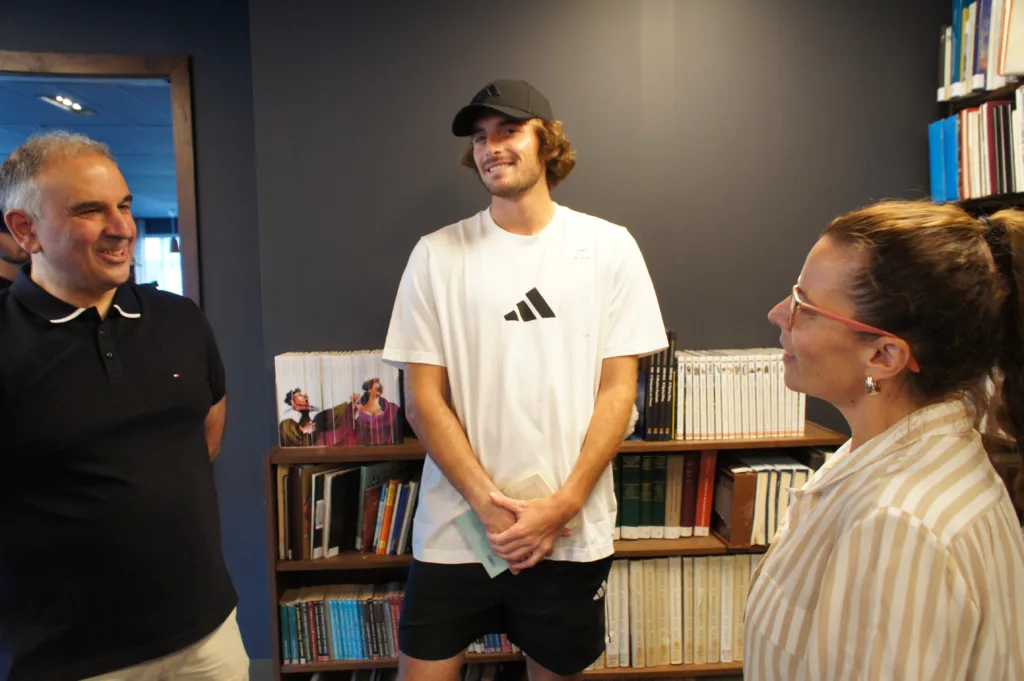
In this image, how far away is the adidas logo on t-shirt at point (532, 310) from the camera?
154cm

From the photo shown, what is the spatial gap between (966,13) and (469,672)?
284 centimetres

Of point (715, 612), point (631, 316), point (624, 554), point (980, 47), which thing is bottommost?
point (715, 612)

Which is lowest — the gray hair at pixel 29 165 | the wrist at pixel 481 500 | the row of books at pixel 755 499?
the row of books at pixel 755 499

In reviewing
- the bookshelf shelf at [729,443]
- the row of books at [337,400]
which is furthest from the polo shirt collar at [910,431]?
the row of books at [337,400]

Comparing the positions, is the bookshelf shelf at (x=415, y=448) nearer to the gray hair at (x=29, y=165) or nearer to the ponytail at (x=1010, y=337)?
the gray hair at (x=29, y=165)

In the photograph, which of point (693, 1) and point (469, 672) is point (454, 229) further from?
point (469, 672)

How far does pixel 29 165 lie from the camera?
49.3 inches

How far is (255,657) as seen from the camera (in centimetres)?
251

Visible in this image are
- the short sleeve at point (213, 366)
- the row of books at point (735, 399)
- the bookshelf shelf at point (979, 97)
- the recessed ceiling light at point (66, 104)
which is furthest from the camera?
the recessed ceiling light at point (66, 104)

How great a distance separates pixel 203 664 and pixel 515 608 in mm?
717

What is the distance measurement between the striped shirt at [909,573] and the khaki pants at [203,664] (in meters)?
1.16

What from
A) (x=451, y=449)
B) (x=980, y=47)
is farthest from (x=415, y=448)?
(x=980, y=47)

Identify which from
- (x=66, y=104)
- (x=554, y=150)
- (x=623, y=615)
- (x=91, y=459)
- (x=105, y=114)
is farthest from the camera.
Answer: (x=105, y=114)

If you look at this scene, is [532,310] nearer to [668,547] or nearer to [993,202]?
[668,547]
